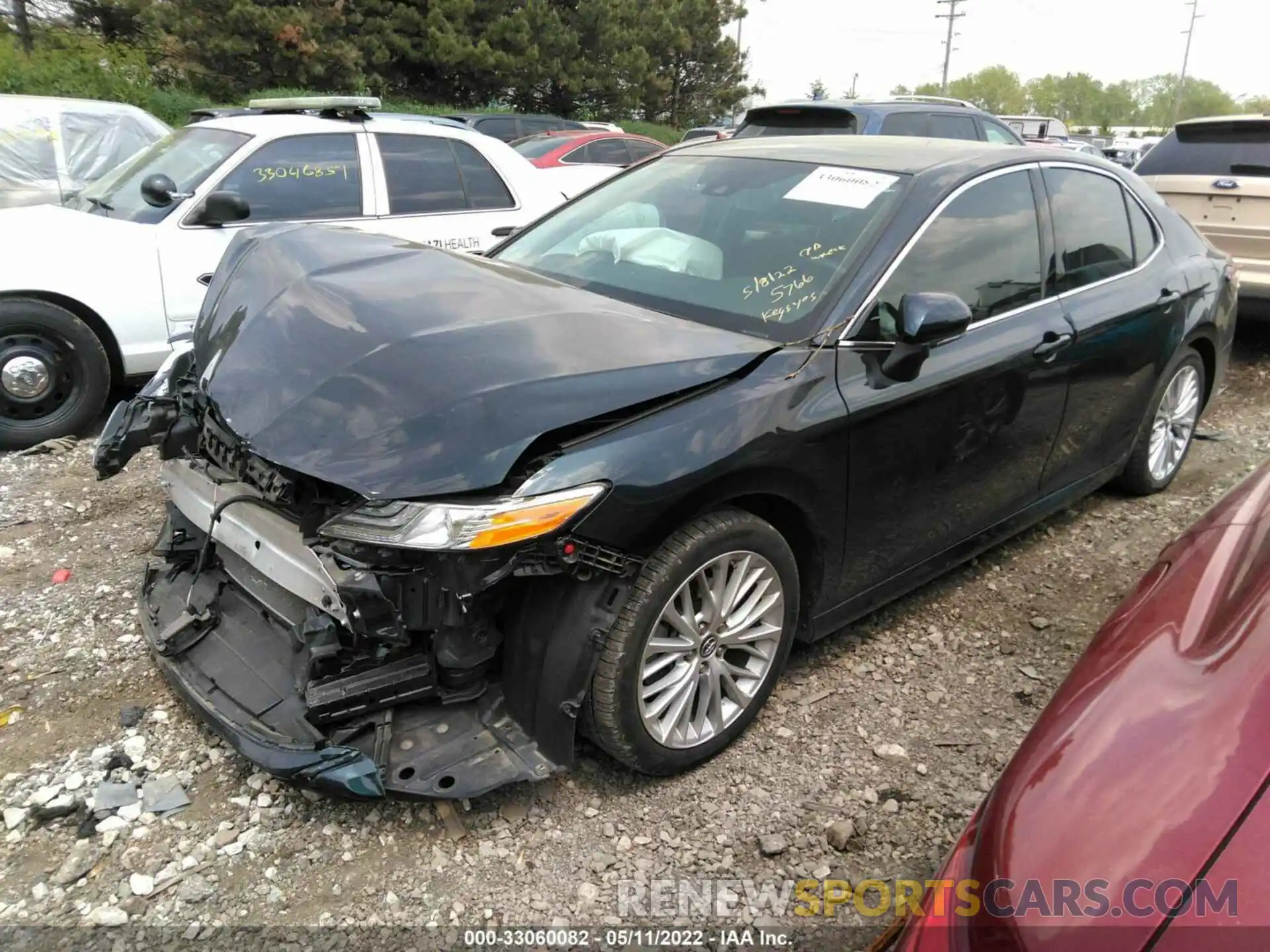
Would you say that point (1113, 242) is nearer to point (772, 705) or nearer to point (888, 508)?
point (888, 508)

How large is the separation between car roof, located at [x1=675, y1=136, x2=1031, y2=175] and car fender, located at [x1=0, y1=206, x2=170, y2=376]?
3384 millimetres

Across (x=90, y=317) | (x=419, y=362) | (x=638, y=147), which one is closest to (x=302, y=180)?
(x=90, y=317)

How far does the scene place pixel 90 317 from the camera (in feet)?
16.9

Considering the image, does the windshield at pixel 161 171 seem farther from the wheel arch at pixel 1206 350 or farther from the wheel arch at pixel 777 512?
the wheel arch at pixel 1206 350

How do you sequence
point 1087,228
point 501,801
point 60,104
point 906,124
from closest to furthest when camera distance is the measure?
point 501,801 → point 1087,228 → point 60,104 → point 906,124

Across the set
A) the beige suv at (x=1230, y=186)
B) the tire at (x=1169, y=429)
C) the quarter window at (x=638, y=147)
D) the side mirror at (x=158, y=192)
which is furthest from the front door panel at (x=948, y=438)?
the quarter window at (x=638, y=147)

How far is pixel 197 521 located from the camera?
113 inches

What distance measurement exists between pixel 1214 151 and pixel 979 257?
531 cm

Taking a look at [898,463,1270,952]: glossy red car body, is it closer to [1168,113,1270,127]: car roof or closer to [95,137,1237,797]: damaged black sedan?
[95,137,1237,797]: damaged black sedan

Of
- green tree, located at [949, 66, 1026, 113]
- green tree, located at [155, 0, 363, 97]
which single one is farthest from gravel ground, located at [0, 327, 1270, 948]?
green tree, located at [949, 66, 1026, 113]

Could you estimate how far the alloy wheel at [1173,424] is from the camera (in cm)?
445

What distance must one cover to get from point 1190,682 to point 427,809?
192cm

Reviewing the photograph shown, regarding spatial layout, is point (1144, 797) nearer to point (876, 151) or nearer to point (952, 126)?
point (876, 151)

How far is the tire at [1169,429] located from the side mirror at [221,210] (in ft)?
16.3
